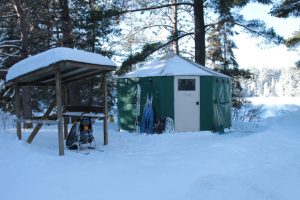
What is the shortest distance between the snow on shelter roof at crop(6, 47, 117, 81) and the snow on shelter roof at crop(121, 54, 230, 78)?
9.92 ft

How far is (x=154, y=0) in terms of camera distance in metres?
15.6

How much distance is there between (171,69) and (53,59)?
4677 mm

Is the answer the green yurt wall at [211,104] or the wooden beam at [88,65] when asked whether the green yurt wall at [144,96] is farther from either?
the wooden beam at [88,65]

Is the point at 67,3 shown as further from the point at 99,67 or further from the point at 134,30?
the point at 99,67

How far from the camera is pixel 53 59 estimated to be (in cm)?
671

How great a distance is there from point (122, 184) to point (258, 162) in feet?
8.52

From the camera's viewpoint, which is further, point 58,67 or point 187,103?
point 187,103

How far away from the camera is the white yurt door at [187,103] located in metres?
10.4

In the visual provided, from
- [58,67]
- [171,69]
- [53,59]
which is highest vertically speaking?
[171,69]

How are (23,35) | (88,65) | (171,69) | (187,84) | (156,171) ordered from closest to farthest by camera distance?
(156,171) < (88,65) < (187,84) < (171,69) < (23,35)

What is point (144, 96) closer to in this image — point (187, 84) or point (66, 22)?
point (187, 84)

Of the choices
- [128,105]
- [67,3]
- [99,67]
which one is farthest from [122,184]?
[67,3]

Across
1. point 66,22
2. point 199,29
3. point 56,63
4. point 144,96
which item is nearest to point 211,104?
point 144,96

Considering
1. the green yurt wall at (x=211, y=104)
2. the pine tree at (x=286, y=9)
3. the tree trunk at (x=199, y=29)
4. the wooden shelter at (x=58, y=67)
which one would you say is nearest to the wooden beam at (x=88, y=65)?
the wooden shelter at (x=58, y=67)
